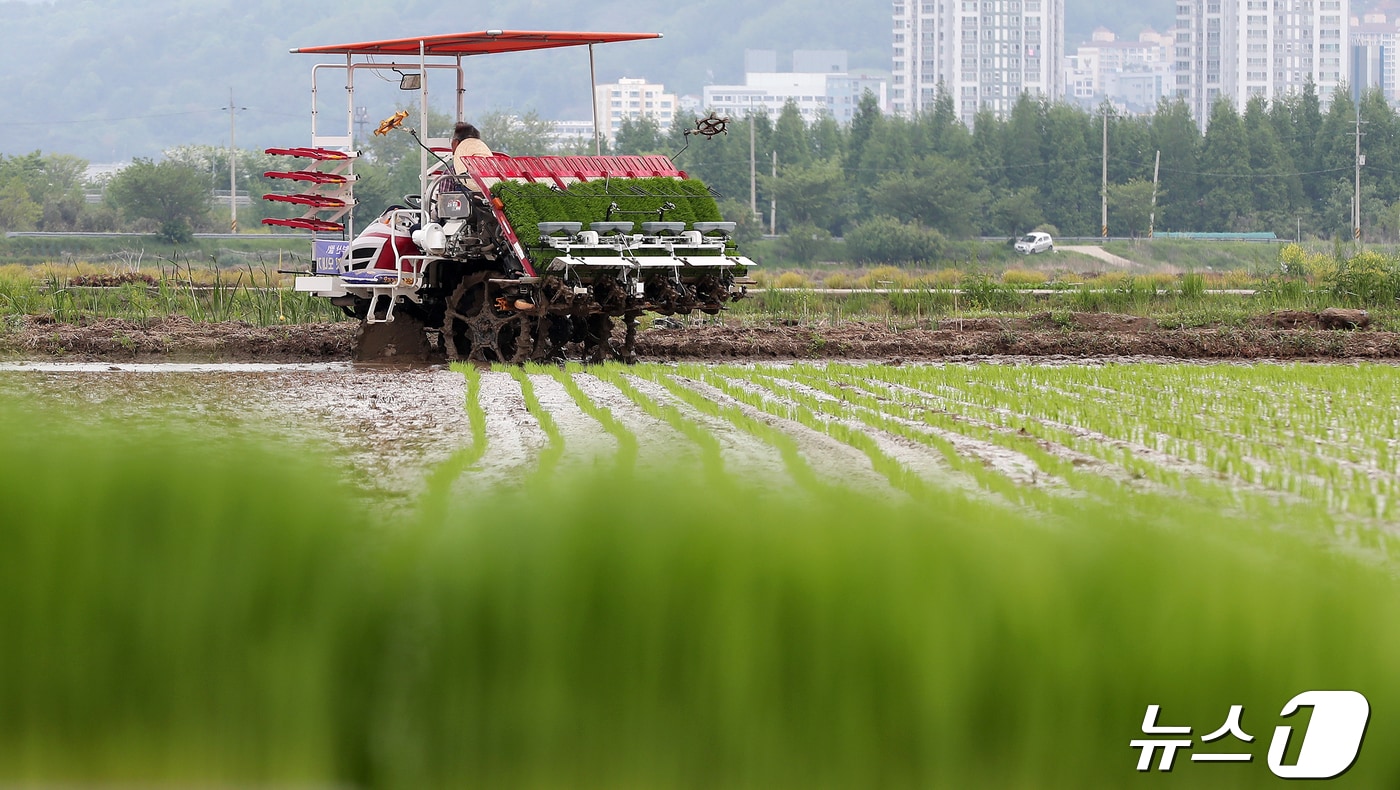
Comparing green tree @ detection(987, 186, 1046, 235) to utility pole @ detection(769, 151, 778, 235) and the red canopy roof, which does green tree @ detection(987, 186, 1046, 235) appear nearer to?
utility pole @ detection(769, 151, 778, 235)

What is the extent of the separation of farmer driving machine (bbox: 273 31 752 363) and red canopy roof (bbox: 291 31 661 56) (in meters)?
0.03

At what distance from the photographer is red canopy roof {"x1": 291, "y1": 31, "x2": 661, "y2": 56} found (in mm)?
15445

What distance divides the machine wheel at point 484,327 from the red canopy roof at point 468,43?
235 centimetres

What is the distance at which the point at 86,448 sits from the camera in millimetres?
4656

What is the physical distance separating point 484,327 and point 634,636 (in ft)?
38.9

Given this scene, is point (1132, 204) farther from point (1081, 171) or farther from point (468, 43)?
point (468, 43)

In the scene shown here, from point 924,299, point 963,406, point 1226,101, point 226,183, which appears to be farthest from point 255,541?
point 226,183

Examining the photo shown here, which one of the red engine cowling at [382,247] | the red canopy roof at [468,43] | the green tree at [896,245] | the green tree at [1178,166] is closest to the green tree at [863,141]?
the green tree at [896,245]

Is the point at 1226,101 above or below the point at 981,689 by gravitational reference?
above

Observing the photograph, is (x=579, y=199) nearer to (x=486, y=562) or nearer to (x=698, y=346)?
(x=698, y=346)

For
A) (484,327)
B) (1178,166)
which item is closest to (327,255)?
(484,327)

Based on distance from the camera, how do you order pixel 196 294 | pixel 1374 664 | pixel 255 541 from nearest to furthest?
1. pixel 1374 664
2. pixel 255 541
3. pixel 196 294

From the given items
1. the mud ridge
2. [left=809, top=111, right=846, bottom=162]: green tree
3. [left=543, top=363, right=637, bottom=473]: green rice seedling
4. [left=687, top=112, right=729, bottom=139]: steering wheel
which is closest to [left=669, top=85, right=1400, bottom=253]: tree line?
[left=809, top=111, right=846, bottom=162]: green tree

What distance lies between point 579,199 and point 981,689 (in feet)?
38.8
